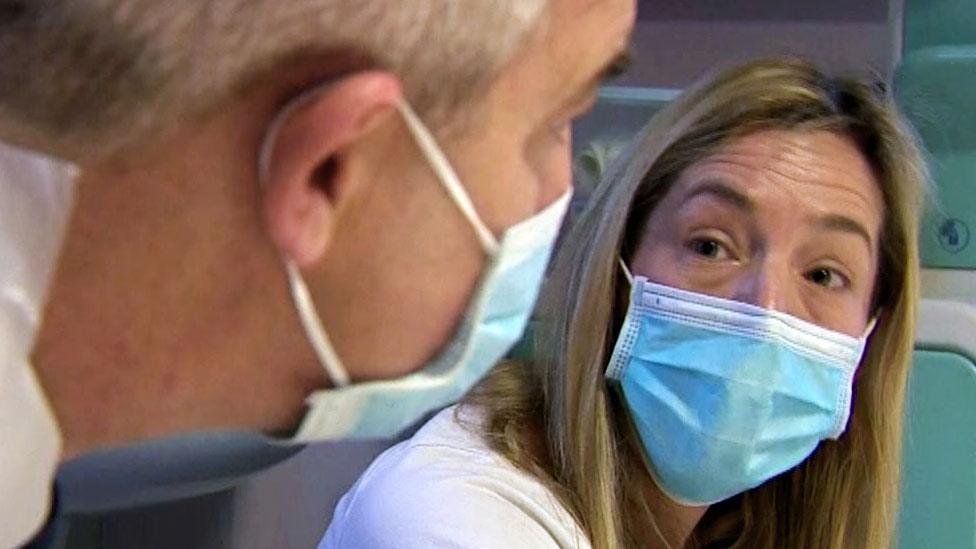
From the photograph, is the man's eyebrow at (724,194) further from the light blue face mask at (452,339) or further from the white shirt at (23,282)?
the white shirt at (23,282)

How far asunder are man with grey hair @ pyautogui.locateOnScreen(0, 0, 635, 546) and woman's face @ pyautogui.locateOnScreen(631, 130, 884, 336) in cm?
65

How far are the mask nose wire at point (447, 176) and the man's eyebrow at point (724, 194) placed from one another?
69 centimetres

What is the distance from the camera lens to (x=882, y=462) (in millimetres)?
1271

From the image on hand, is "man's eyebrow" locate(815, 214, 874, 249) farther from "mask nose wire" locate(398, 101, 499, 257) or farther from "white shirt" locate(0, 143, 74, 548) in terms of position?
"white shirt" locate(0, 143, 74, 548)

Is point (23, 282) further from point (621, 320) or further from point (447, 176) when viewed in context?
point (621, 320)

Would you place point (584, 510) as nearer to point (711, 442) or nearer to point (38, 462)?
point (711, 442)

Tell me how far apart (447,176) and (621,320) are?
708mm

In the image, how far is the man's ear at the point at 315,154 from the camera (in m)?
0.41

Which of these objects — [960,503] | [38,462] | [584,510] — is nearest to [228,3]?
[38,462]

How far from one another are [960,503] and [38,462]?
1192 millimetres

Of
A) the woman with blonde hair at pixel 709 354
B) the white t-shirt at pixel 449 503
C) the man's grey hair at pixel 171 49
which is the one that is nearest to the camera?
the man's grey hair at pixel 171 49

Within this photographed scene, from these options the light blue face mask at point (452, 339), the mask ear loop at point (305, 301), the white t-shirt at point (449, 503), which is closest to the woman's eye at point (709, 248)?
the white t-shirt at point (449, 503)

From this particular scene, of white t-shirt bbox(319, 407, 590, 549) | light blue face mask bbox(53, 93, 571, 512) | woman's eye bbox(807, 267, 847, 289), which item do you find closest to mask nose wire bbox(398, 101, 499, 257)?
light blue face mask bbox(53, 93, 571, 512)

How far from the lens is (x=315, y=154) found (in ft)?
1.37
